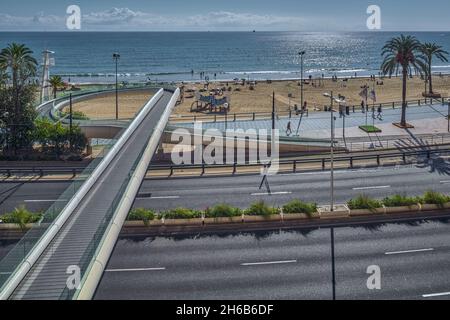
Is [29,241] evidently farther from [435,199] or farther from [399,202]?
[435,199]

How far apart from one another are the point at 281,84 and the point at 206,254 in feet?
286

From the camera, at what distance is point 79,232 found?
20078 mm

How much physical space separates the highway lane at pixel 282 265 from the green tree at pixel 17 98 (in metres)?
23.5

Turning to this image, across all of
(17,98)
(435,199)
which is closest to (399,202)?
(435,199)

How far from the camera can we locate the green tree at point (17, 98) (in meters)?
44.2

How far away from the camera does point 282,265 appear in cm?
2333

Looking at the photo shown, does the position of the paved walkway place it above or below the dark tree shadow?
above

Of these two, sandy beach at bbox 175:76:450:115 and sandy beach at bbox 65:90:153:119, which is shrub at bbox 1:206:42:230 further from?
sandy beach at bbox 175:76:450:115

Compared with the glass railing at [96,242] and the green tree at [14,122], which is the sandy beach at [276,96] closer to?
the green tree at [14,122]

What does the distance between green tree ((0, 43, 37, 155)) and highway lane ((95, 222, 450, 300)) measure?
77.0 feet

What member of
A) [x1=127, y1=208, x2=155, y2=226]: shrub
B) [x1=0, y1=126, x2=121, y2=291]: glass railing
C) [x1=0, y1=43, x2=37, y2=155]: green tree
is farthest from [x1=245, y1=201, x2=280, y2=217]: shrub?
[x1=0, y1=43, x2=37, y2=155]: green tree

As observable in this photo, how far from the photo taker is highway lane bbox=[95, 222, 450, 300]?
826 inches

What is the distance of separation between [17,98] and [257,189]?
25253mm

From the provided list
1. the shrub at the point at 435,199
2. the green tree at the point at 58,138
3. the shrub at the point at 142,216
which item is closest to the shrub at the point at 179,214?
the shrub at the point at 142,216
